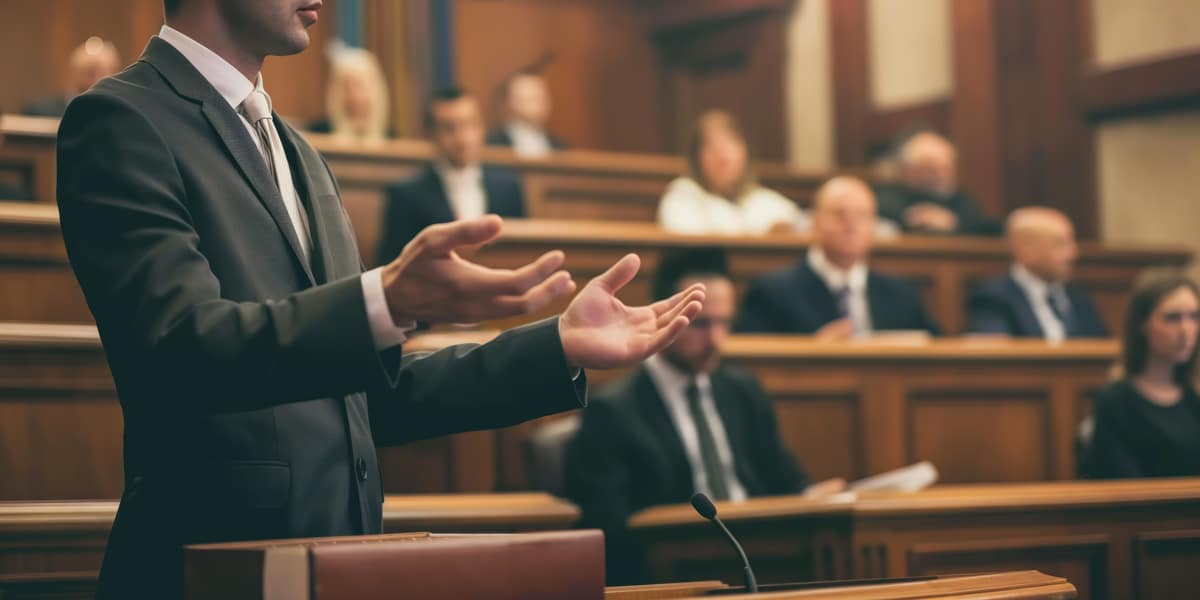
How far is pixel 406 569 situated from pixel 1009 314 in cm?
466

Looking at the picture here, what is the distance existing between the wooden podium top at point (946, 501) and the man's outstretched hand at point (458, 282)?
1812 mm

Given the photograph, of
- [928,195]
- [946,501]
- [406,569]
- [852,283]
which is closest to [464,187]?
[852,283]

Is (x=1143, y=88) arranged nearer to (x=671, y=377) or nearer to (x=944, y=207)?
(x=944, y=207)

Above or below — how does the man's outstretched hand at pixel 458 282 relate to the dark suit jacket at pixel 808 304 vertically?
above

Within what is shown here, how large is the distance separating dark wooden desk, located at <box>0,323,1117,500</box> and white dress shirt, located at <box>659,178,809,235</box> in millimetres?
1598

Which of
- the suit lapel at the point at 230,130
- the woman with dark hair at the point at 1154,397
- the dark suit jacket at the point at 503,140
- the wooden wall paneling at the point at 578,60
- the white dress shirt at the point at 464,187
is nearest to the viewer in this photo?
the suit lapel at the point at 230,130

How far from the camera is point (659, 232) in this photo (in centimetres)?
503

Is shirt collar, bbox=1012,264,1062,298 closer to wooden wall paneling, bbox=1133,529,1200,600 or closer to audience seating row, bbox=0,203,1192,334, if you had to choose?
audience seating row, bbox=0,203,1192,334

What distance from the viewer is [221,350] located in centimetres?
115

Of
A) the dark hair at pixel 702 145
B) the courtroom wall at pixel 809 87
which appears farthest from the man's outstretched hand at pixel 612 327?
the courtroom wall at pixel 809 87

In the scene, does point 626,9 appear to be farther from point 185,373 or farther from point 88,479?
point 185,373

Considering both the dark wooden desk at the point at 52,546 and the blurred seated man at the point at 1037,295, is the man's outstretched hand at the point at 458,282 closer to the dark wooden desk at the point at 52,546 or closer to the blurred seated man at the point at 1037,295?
the dark wooden desk at the point at 52,546

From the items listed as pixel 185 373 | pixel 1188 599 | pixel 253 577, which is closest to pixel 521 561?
pixel 253 577

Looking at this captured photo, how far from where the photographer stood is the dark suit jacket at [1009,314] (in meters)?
5.36
